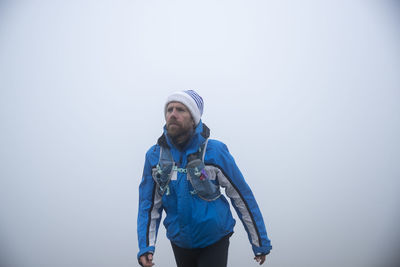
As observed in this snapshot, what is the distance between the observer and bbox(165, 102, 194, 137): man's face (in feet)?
3.91

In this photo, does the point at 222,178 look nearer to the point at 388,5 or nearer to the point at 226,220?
the point at 226,220

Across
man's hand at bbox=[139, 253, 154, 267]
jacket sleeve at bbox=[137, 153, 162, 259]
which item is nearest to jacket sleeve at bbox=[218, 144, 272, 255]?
jacket sleeve at bbox=[137, 153, 162, 259]

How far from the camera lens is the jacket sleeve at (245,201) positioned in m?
1.21

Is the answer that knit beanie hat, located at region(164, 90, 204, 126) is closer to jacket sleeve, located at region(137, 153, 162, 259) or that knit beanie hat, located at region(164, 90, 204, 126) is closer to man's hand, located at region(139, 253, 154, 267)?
jacket sleeve, located at region(137, 153, 162, 259)

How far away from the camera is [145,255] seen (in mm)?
1157

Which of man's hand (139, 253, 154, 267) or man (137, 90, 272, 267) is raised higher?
man (137, 90, 272, 267)

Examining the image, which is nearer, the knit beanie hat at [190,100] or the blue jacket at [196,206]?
the blue jacket at [196,206]

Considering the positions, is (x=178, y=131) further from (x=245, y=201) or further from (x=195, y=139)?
(x=245, y=201)

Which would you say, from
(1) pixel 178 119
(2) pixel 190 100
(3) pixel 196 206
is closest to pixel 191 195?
(3) pixel 196 206

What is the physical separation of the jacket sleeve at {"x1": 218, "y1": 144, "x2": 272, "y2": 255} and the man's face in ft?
0.95

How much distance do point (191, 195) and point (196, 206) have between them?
0.24 feet

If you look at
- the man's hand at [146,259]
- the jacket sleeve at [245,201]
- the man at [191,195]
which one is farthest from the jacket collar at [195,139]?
→ the man's hand at [146,259]

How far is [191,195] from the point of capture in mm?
→ 1154

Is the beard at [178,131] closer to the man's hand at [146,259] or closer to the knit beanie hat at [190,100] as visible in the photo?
the knit beanie hat at [190,100]
